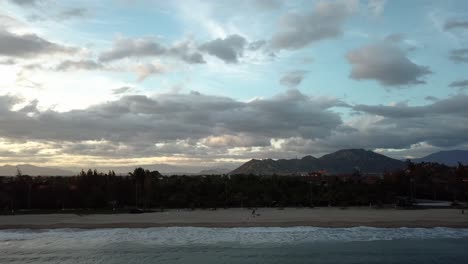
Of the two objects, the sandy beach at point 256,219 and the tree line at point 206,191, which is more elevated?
the tree line at point 206,191

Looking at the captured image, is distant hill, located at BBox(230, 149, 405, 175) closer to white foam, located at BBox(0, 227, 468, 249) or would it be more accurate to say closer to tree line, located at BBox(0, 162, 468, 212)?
tree line, located at BBox(0, 162, 468, 212)

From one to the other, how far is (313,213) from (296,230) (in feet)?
22.6

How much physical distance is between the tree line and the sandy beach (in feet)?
12.9

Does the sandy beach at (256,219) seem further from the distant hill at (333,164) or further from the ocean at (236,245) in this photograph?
the distant hill at (333,164)

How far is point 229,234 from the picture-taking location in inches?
1009

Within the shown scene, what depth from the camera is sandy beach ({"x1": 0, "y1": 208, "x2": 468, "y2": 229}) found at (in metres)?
28.3

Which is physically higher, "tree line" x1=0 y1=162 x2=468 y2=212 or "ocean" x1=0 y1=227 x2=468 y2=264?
"tree line" x1=0 y1=162 x2=468 y2=212

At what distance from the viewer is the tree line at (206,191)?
3738 cm

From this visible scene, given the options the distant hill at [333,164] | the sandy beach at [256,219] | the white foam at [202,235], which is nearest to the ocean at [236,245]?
the white foam at [202,235]

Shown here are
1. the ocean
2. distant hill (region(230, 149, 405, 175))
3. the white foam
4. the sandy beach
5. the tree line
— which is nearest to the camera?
the ocean

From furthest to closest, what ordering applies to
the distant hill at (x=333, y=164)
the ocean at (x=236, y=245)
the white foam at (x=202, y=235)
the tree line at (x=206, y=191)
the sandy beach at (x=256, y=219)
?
the distant hill at (x=333, y=164) → the tree line at (x=206, y=191) → the sandy beach at (x=256, y=219) → the white foam at (x=202, y=235) → the ocean at (x=236, y=245)

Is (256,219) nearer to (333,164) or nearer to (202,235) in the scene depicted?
(202,235)

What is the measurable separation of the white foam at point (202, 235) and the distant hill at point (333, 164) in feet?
278

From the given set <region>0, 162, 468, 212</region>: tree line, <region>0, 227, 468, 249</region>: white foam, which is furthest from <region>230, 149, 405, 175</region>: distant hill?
<region>0, 227, 468, 249</region>: white foam
